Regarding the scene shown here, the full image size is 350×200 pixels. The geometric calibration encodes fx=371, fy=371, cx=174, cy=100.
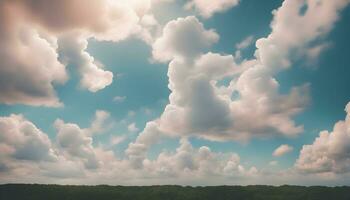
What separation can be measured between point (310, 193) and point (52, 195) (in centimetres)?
11503

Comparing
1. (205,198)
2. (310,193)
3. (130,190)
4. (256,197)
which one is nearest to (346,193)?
Result: (310,193)

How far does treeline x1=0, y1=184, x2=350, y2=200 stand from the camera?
161125 mm

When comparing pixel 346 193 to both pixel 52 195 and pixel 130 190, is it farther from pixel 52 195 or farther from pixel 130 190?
pixel 52 195

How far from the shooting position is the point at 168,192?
170 meters

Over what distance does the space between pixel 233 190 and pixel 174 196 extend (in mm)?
28453

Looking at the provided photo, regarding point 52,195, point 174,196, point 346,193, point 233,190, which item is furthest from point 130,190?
point 346,193

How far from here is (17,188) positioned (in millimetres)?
181250

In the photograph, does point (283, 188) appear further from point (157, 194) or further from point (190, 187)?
point (157, 194)

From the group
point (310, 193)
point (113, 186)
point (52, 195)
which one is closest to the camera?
point (310, 193)

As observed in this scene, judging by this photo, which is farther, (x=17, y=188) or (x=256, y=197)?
(x=17, y=188)

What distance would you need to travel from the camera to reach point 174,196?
16500cm

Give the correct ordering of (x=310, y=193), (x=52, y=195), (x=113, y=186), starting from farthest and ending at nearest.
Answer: (x=113, y=186), (x=52, y=195), (x=310, y=193)

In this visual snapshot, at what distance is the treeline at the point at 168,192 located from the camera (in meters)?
161

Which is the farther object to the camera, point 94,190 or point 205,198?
point 94,190
